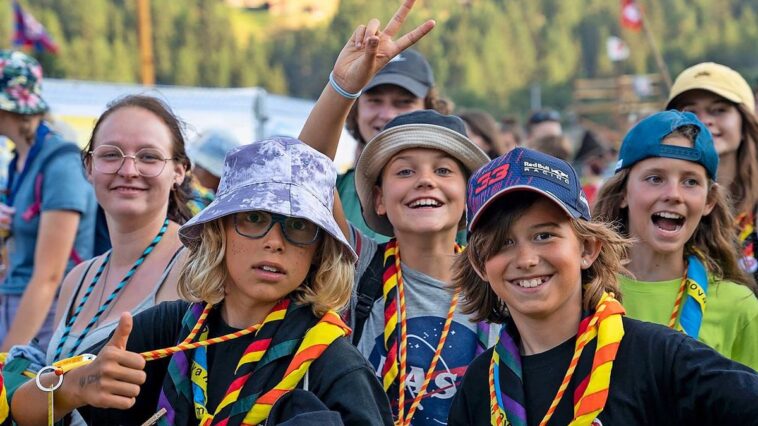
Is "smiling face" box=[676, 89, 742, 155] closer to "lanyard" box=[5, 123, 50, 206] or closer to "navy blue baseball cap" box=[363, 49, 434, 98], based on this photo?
"navy blue baseball cap" box=[363, 49, 434, 98]

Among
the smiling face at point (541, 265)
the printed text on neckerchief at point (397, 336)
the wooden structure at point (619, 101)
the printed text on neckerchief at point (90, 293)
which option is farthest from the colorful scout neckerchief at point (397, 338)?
the wooden structure at point (619, 101)

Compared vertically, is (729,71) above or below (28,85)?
below

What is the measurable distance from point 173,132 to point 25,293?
133cm

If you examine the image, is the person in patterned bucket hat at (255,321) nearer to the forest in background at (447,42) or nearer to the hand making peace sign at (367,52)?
the hand making peace sign at (367,52)

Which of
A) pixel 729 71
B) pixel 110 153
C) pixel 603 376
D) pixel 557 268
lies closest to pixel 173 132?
pixel 110 153

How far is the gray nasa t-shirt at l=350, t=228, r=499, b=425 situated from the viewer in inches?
122

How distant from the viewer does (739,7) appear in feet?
314

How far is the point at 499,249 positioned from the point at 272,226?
2.08 feet

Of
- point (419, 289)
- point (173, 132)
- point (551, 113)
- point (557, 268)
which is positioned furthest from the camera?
point (551, 113)

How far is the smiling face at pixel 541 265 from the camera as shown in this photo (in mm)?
2596

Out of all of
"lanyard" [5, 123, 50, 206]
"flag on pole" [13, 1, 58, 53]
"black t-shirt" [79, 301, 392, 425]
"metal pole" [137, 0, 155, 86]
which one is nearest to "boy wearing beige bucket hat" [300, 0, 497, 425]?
"black t-shirt" [79, 301, 392, 425]

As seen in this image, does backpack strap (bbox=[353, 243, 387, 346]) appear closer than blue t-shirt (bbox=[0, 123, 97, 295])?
Yes

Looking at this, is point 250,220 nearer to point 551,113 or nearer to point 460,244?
point 460,244

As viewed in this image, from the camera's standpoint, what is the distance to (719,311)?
3.26 metres
